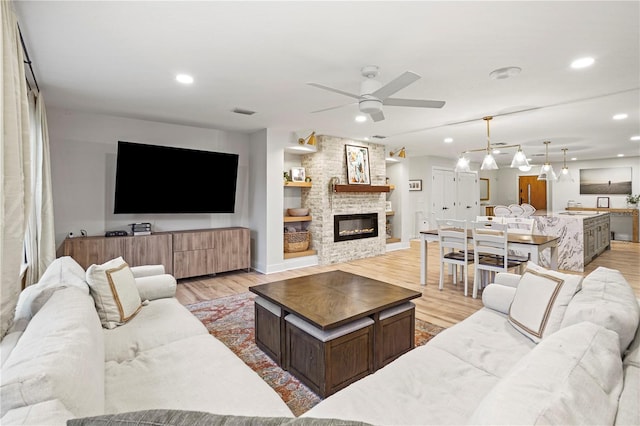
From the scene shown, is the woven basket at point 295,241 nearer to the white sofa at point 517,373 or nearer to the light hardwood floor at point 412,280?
the light hardwood floor at point 412,280

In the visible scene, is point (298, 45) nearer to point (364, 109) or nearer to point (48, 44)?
point (364, 109)

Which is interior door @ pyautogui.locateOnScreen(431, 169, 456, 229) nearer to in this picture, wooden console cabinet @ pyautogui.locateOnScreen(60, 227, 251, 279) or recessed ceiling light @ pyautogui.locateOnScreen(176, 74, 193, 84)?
wooden console cabinet @ pyautogui.locateOnScreen(60, 227, 251, 279)

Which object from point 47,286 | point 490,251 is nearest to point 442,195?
point 490,251

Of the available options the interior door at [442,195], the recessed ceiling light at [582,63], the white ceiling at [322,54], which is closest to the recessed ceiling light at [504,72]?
the white ceiling at [322,54]

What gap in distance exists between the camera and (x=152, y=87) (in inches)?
133

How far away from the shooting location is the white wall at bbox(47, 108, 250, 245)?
4.27 meters

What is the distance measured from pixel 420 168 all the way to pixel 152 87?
7.37 meters

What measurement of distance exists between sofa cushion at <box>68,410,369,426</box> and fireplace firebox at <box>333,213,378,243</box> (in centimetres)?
557

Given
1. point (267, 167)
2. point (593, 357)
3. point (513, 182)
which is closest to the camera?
point (593, 357)

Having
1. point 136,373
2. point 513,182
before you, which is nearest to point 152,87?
point 136,373

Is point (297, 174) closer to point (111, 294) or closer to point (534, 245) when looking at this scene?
point (534, 245)

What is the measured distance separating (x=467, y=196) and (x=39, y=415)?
36.0 feet

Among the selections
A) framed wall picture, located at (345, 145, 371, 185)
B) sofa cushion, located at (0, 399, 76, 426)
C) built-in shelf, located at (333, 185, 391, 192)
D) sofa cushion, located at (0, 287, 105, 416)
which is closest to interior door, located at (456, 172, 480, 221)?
built-in shelf, located at (333, 185, 391, 192)

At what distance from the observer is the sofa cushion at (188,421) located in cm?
60
